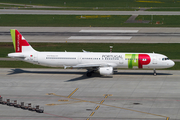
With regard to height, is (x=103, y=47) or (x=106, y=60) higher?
(x=103, y=47)

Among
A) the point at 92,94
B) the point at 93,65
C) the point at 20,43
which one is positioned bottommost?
the point at 92,94

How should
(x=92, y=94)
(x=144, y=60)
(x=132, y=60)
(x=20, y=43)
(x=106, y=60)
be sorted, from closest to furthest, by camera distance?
(x=92, y=94) → (x=144, y=60) → (x=132, y=60) → (x=106, y=60) → (x=20, y=43)

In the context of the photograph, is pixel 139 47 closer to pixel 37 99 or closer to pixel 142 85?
pixel 142 85

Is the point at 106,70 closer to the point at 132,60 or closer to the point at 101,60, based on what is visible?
the point at 101,60

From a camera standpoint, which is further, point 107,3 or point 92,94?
point 107,3

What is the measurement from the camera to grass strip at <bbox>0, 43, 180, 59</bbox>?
3174 inches

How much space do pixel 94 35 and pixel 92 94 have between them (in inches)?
2037

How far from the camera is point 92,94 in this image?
49750mm

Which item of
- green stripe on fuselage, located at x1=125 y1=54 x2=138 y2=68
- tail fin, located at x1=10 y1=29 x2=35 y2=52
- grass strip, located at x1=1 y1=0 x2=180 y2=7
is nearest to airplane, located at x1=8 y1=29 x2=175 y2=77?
green stripe on fuselage, located at x1=125 y1=54 x2=138 y2=68

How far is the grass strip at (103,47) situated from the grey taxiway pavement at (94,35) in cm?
401

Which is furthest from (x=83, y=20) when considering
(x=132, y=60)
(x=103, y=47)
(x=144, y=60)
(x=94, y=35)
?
(x=144, y=60)

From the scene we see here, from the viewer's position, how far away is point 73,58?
60.4 metres

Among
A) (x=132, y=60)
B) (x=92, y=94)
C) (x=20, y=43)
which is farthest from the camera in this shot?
(x=20, y=43)

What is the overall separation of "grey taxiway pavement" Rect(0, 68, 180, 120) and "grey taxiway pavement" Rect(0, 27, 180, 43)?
28.0 meters
